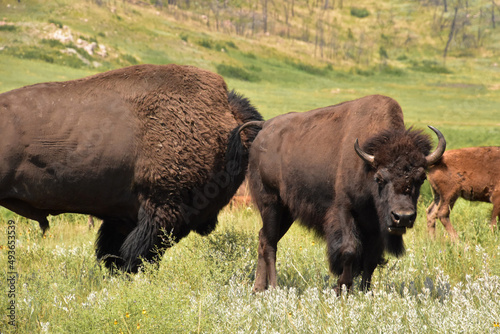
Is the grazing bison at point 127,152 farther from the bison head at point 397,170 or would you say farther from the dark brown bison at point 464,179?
the dark brown bison at point 464,179

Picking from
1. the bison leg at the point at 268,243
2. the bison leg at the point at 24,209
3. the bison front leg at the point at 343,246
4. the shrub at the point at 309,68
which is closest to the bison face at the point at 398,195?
the bison front leg at the point at 343,246

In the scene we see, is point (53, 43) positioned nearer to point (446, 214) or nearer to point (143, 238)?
point (446, 214)

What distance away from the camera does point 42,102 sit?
534 cm

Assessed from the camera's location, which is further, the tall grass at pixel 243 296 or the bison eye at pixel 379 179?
the bison eye at pixel 379 179

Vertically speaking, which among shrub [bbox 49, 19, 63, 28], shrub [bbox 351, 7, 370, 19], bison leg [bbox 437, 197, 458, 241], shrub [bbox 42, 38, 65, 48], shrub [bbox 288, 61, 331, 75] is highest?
bison leg [bbox 437, 197, 458, 241]

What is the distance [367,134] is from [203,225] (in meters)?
2.00

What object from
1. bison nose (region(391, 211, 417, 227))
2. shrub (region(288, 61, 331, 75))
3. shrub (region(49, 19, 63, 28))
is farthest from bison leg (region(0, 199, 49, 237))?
shrub (region(288, 61, 331, 75))

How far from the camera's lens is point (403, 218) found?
4.33 meters

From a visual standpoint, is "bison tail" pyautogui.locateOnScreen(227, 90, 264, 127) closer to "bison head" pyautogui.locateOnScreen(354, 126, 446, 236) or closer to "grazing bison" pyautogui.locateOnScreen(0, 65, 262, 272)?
"grazing bison" pyautogui.locateOnScreen(0, 65, 262, 272)

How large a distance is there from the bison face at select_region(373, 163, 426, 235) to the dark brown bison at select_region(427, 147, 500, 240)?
467 cm

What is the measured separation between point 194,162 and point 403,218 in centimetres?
209

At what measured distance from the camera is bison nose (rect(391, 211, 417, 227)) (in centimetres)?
432

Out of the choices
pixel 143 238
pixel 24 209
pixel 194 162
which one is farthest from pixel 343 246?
pixel 24 209

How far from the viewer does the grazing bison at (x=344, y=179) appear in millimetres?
4555
